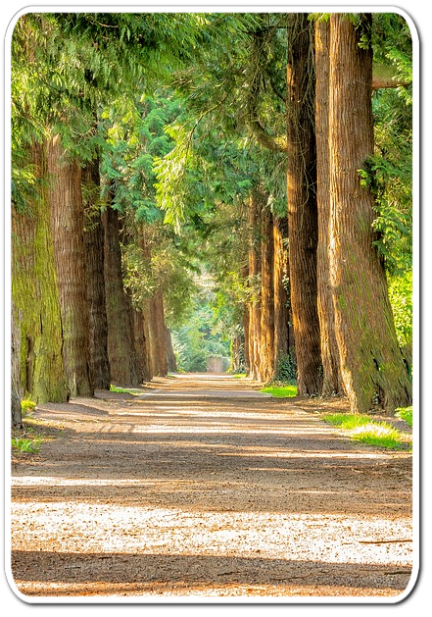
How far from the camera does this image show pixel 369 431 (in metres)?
12.0

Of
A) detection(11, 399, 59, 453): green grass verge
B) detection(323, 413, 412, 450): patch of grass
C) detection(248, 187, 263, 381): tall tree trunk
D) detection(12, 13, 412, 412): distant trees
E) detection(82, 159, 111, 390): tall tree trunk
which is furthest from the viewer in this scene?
detection(248, 187, 263, 381): tall tree trunk

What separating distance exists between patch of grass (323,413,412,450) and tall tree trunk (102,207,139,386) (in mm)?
14365

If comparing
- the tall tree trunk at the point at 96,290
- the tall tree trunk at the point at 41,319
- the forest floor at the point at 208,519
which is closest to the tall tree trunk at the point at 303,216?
the tall tree trunk at the point at 96,290

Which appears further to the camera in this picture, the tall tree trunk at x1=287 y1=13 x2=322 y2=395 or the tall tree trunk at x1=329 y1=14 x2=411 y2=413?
the tall tree trunk at x1=287 y1=13 x2=322 y2=395

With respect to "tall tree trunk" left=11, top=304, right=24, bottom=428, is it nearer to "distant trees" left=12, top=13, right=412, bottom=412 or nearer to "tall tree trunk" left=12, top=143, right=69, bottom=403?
"distant trees" left=12, top=13, right=412, bottom=412

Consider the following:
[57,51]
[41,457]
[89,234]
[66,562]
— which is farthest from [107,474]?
[89,234]

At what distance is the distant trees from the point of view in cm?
909

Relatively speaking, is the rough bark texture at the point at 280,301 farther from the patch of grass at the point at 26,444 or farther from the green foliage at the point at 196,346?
the green foliage at the point at 196,346

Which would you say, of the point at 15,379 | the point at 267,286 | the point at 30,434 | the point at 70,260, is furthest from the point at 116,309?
the point at 15,379

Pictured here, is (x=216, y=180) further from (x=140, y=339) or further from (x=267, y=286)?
(x=140, y=339)

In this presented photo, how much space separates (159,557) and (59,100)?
598 cm

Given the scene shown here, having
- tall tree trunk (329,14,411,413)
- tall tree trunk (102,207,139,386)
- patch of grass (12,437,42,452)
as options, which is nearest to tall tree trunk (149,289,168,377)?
tall tree trunk (102,207,139,386)

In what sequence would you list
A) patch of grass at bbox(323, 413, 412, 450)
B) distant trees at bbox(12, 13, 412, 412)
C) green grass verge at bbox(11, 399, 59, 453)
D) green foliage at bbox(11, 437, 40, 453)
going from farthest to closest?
green grass verge at bbox(11, 399, 59, 453), green foliage at bbox(11, 437, 40, 453), distant trees at bbox(12, 13, 412, 412), patch of grass at bbox(323, 413, 412, 450)

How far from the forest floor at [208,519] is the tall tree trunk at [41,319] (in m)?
3.15
